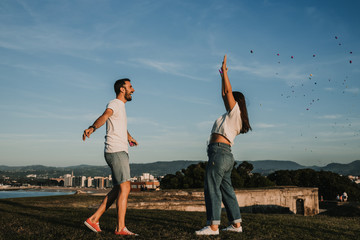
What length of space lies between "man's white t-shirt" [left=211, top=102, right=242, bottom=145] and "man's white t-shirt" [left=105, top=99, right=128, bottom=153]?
129cm

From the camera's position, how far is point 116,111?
4195 millimetres

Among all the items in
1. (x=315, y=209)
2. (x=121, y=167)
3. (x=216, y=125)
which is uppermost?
(x=216, y=125)

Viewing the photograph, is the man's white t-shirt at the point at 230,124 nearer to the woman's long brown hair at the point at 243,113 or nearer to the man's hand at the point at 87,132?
A: the woman's long brown hair at the point at 243,113

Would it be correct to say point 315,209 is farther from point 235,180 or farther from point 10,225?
point 10,225

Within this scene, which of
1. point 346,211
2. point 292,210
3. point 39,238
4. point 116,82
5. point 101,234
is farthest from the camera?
point 292,210

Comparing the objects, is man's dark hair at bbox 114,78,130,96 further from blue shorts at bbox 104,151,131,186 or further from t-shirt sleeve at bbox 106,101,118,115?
blue shorts at bbox 104,151,131,186

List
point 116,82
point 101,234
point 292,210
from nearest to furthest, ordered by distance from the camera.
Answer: point 101,234 → point 116,82 → point 292,210

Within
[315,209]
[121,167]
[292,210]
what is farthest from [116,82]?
[315,209]

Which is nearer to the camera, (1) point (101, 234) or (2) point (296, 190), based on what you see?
(1) point (101, 234)

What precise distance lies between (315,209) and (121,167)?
25.7 meters

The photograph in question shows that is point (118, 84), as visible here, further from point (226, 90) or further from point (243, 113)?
point (243, 113)

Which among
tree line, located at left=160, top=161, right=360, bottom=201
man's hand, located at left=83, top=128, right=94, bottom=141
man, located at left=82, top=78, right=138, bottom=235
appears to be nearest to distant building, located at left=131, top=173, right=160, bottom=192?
man, located at left=82, top=78, right=138, bottom=235

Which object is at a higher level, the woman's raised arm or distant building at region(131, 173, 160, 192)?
the woman's raised arm

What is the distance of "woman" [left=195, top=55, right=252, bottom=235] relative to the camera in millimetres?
4199
